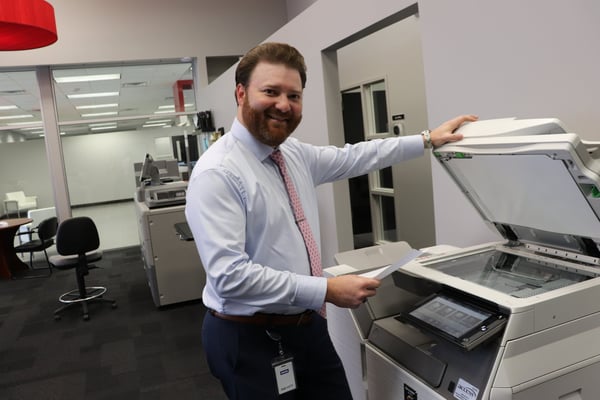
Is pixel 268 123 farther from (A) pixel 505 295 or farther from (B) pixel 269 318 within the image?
(A) pixel 505 295

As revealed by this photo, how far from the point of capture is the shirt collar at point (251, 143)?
1398mm

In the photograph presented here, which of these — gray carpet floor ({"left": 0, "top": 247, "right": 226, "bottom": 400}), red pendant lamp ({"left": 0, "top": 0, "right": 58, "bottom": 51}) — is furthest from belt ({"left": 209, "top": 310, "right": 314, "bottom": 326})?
red pendant lamp ({"left": 0, "top": 0, "right": 58, "bottom": 51})

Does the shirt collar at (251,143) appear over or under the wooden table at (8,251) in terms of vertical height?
over

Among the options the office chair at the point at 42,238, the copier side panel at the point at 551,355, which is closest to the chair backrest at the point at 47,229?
the office chair at the point at 42,238

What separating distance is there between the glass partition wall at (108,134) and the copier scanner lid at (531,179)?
5918 mm

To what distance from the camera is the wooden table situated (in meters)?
6.04

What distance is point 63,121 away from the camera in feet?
22.1

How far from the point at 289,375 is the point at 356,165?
790mm

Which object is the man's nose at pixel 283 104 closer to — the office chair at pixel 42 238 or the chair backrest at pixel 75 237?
the chair backrest at pixel 75 237

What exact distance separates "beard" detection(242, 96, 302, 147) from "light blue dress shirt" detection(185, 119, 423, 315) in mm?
46

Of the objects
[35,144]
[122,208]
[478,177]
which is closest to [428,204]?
[478,177]

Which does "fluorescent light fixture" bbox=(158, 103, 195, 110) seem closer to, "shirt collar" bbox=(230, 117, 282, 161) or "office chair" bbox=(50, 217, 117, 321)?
"office chair" bbox=(50, 217, 117, 321)

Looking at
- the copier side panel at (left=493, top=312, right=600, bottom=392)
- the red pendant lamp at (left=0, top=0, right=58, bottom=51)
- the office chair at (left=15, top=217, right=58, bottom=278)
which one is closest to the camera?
the copier side panel at (left=493, top=312, right=600, bottom=392)

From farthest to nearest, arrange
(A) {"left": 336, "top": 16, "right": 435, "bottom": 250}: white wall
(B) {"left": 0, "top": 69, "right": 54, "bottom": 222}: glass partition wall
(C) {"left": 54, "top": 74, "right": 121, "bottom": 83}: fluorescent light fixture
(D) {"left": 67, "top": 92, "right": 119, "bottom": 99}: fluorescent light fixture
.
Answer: (D) {"left": 67, "top": 92, "right": 119, "bottom": 99}: fluorescent light fixture
(C) {"left": 54, "top": 74, "right": 121, "bottom": 83}: fluorescent light fixture
(B) {"left": 0, "top": 69, "right": 54, "bottom": 222}: glass partition wall
(A) {"left": 336, "top": 16, "right": 435, "bottom": 250}: white wall
